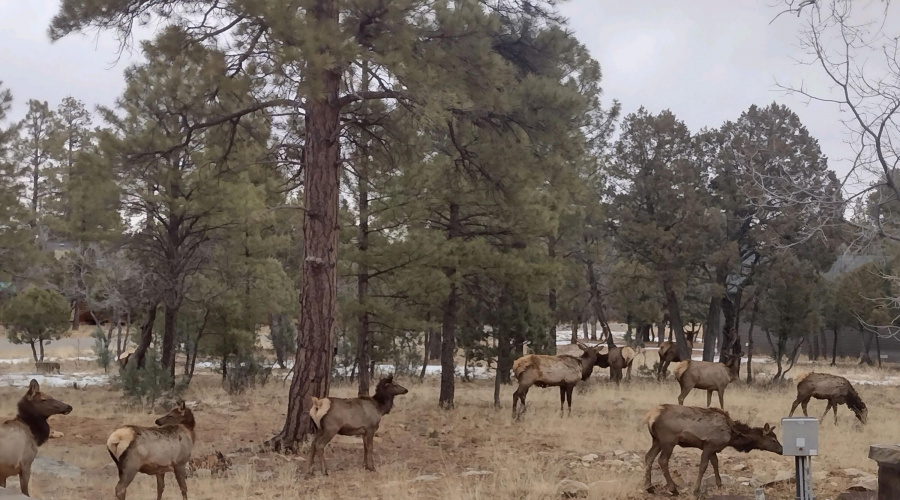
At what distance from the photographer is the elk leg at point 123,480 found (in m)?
8.07

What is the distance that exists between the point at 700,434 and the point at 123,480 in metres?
6.27

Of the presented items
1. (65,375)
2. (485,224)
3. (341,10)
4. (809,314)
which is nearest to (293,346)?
(65,375)

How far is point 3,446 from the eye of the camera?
27.7 ft

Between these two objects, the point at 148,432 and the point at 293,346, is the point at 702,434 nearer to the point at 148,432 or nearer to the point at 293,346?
the point at 148,432

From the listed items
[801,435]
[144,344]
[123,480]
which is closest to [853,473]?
[801,435]

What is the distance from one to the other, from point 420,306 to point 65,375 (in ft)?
48.0

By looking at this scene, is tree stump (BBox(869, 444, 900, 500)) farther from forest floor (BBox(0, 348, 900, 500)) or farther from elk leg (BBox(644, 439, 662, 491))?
elk leg (BBox(644, 439, 662, 491))

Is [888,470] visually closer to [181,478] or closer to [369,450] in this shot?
[369,450]

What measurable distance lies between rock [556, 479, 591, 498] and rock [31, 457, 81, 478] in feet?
20.4

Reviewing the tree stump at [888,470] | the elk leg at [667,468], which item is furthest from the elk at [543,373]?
the tree stump at [888,470]

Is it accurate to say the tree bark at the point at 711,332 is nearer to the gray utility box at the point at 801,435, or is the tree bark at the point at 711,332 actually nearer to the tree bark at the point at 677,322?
the tree bark at the point at 677,322

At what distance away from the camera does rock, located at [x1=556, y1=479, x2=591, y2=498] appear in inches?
353

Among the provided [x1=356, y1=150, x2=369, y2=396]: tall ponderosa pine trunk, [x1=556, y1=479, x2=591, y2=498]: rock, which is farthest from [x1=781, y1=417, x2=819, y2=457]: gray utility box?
[x1=356, y1=150, x2=369, y2=396]: tall ponderosa pine trunk

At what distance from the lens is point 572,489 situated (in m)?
9.10
